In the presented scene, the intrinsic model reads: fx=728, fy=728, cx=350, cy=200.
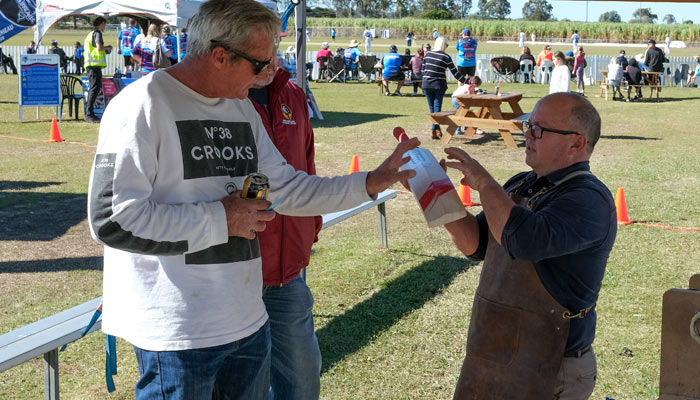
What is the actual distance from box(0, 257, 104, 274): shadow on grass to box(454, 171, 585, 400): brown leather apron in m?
4.61

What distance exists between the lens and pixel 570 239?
242 centimetres

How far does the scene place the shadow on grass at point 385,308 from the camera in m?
4.87

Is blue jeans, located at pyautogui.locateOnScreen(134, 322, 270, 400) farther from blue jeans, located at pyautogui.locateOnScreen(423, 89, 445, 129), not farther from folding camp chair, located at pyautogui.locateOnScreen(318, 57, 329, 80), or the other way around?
folding camp chair, located at pyautogui.locateOnScreen(318, 57, 329, 80)

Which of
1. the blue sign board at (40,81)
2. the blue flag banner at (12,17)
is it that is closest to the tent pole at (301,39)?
the blue flag banner at (12,17)

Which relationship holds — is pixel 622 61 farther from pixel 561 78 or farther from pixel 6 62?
pixel 6 62

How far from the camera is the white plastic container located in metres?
2.57

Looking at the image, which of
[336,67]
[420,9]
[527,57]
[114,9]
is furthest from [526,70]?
[420,9]

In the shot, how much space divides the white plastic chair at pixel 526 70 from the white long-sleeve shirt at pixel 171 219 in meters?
29.4

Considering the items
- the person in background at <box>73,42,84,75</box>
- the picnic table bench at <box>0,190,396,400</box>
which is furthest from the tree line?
the picnic table bench at <box>0,190,396,400</box>

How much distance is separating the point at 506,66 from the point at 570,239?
97.0 ft

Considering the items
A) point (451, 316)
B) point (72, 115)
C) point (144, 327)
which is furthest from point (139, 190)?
point (72, 115)

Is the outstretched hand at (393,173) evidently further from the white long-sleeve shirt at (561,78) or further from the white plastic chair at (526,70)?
the white plastic chair at (526,70)

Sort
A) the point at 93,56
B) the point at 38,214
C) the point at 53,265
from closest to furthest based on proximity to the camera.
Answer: the point at 53,265 < the point at 38,214 < the point at 93,56

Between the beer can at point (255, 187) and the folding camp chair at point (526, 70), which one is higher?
the folding camp chair at point (526, 70)
